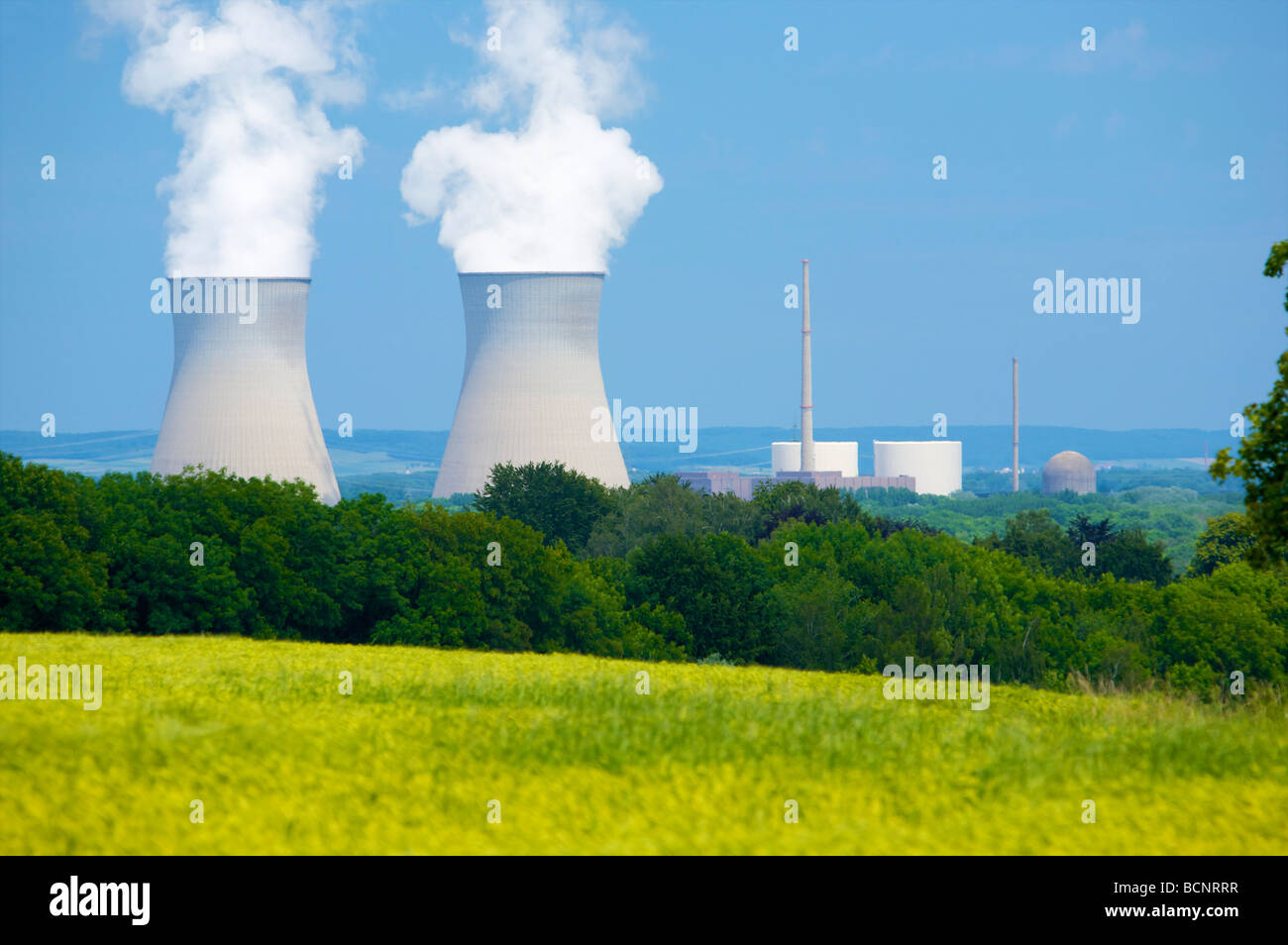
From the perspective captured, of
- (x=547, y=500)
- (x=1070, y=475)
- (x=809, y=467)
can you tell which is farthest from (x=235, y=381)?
(x=1070, y=475)

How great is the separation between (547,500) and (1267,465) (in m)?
35.8

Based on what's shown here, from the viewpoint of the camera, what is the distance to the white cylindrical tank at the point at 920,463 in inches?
5157

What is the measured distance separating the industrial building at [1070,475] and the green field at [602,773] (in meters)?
142

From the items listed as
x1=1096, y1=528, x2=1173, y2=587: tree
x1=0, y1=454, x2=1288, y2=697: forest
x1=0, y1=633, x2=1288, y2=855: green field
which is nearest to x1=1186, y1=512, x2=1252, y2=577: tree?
x1=1096, y1=528, x2=1173, y2=587: tree

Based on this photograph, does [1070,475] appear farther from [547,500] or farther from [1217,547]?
[547,500]

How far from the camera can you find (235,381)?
4347 centimetres

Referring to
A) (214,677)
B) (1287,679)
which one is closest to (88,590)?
(214,677)

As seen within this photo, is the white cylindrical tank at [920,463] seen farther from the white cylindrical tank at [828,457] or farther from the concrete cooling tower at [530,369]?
the concrete cooling tower at [530,369]

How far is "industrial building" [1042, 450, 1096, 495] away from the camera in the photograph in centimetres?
14688

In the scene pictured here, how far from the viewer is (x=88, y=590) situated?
2388cm

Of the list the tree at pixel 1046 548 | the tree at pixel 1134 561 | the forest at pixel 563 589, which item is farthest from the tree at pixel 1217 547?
the forest at pixel 563 589

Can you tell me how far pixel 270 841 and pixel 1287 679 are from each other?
30.2 metres

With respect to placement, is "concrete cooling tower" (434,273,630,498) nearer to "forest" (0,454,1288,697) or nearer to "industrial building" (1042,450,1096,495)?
"forest" (0,454,1288,697)
